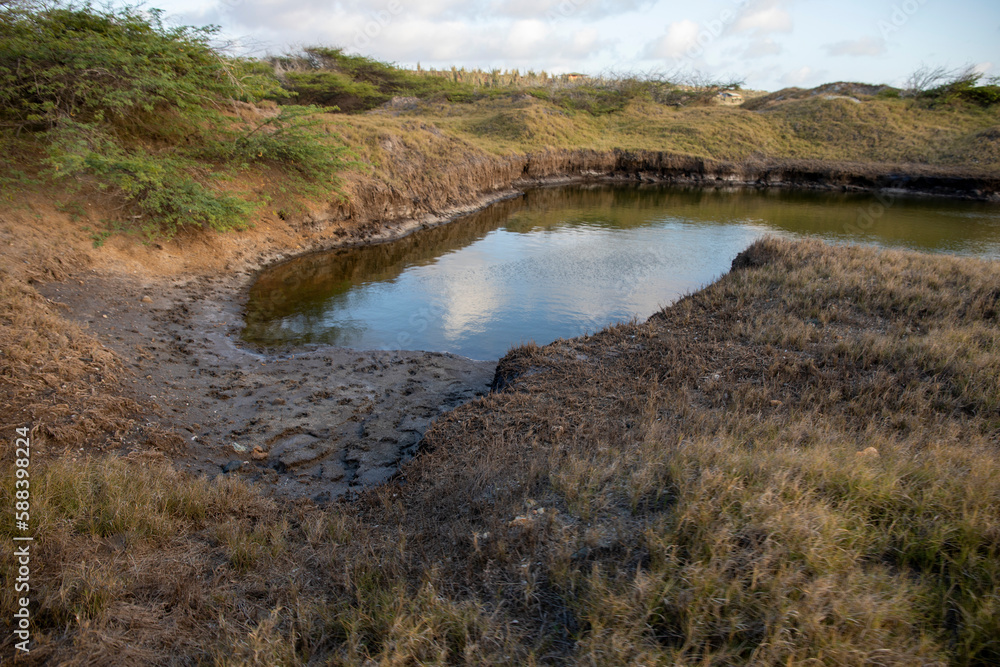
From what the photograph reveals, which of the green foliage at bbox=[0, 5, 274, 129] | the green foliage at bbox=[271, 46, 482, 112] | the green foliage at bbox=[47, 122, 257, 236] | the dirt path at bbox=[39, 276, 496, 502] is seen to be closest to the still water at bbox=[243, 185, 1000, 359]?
the dirt path at bbox=[39, 276, 496, 502]

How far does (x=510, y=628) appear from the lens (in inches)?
93.8

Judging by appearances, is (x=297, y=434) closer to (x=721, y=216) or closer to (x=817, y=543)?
(x=817, y=543)

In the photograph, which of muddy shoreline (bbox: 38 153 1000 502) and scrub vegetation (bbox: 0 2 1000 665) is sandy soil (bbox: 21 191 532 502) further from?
scrub vegetation (bbox: 0 2 1000 665)

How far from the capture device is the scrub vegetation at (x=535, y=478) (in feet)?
7.52

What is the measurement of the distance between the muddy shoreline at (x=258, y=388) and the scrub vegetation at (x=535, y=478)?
0.47m

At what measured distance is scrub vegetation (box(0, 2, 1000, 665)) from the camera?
7.52 feet

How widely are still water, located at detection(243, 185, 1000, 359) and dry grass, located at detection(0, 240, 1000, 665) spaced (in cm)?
461

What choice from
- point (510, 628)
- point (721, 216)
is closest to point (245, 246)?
point (510, 628)

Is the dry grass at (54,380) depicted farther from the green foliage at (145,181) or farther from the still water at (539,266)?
the green foliage at (145,181)

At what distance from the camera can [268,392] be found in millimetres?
6730

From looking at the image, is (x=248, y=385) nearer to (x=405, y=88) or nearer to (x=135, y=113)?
(x=135, y=113)

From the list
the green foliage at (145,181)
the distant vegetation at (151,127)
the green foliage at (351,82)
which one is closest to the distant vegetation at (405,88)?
the green foliage at (351,82)

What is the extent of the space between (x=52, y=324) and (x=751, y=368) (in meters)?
8.72

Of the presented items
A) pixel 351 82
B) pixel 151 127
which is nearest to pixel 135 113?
pixel 151 127
